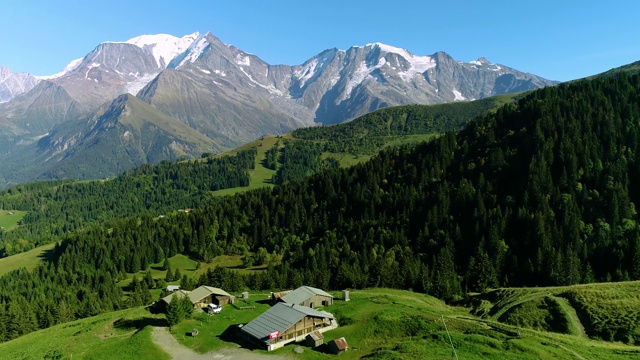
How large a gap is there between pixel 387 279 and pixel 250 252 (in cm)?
8998

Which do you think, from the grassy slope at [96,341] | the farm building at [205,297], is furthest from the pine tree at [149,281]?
the farm building at [205,297]

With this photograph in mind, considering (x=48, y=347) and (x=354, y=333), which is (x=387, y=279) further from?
(x=48, y=347)

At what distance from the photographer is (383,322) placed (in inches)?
2953

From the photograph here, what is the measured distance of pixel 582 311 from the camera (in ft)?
264

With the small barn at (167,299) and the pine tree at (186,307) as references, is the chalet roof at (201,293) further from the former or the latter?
the pine tree at (186,307)

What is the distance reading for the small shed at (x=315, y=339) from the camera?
70113 millimetres

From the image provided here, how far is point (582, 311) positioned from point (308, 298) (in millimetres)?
49508

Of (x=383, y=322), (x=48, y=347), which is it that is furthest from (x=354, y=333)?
(x=48, y=347)

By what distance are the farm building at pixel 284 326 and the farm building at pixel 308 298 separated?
35.4 ft

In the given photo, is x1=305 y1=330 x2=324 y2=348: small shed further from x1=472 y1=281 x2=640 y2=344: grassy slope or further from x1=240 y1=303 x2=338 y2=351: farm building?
x1=472 y1=281 x2=640 y2=344: grassy slope

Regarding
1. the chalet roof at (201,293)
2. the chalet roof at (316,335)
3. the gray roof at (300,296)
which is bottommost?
the chalet roof at (201,293)

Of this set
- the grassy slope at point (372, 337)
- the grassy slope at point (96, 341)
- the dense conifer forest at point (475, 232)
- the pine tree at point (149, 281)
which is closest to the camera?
the grassy slope at point (372, 337)

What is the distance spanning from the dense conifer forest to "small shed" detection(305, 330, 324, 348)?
4867 centimetres

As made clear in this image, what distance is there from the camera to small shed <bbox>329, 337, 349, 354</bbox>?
66062mm
